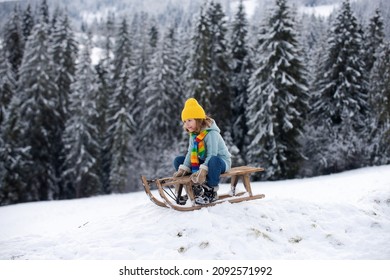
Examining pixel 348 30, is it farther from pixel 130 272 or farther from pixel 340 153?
pixel 130 272

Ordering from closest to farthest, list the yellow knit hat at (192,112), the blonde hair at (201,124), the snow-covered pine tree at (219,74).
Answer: the yellow knit hat at (192,112), the blonde hair at (201,124), the snow-covered pine tree at (219,74)

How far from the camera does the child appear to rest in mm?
5820

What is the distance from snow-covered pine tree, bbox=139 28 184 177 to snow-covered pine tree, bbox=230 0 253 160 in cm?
476

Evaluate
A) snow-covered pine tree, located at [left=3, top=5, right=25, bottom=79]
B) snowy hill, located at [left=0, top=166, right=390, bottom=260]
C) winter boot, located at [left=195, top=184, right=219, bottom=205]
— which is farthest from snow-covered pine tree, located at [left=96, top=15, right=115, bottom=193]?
winter boot, located at [left=195, top=184, right=219, bottom=205]

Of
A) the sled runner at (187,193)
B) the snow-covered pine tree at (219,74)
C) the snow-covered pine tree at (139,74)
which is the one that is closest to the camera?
the sled runner at (187,193)

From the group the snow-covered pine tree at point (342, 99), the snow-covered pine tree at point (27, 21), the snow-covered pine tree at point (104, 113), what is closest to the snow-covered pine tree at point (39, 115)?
the snow-covered pine tree at point (104, 113)

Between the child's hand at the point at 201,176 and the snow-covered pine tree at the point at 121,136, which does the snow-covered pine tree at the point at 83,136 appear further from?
the child's hand at the point at 201,176

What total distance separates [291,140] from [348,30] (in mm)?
8268

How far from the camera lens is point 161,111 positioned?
30391 mm

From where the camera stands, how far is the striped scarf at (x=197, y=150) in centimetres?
616

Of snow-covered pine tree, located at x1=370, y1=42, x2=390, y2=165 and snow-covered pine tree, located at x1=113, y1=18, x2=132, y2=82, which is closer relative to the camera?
snow-covered pine tree, located at x1=370, y1=42, x2=390, y2=165

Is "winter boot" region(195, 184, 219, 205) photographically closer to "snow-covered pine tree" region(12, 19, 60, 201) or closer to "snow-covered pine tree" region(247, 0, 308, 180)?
"snow-covered pine tree" region(247, 0, 308, 180)

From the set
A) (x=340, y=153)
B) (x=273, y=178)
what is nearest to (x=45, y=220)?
(x=273, y=178)

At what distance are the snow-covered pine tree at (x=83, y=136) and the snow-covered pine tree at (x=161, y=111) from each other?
4.18 m
